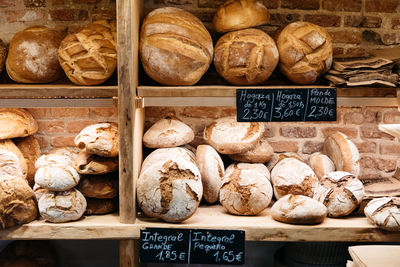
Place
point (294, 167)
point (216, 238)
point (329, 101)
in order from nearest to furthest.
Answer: point (216, 238)
point (329, 101)
point (294, 167)

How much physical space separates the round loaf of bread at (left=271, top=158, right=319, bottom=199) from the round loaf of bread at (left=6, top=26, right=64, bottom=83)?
48.7 inches

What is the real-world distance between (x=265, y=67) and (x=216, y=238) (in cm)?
83

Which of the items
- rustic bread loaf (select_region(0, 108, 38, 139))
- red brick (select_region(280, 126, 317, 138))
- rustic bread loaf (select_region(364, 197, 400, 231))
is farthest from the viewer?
red brick (select_region(280, 126, 317, 138))

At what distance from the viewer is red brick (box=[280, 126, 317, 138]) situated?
2.49 metres

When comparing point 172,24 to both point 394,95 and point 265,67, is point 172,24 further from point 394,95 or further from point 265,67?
point 394,95

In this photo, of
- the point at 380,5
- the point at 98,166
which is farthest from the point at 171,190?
the point at 380,5

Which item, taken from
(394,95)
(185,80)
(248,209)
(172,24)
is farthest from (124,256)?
(394,95)

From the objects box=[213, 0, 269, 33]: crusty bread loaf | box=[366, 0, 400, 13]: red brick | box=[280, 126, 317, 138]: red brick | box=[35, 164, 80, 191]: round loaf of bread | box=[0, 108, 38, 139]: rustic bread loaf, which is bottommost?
box=[35, 164, 80, 191]: round loaf of bread

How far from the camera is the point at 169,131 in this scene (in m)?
2.17

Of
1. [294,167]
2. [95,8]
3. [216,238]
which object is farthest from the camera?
[95,8]

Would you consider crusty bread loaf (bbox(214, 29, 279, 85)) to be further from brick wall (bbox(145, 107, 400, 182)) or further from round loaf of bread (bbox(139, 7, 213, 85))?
brick wall (bbox(145, 107, 400, 182))

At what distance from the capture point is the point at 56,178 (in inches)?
73.0

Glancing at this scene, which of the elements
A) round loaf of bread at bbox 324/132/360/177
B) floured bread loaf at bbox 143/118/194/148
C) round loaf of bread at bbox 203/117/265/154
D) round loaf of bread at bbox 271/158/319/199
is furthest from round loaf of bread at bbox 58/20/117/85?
round loaf of bread at bbox 324/132/360/177

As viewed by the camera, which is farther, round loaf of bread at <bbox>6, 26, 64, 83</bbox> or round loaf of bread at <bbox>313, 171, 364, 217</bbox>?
round loaf of bread at <bbox>6, 26, 64, 83</bbox>
